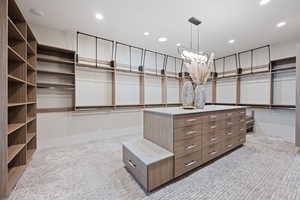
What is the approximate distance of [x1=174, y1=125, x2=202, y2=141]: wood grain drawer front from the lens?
1583 mm

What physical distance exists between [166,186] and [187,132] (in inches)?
27.6

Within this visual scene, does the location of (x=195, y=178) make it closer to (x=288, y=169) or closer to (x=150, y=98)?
(x=288, y=169)

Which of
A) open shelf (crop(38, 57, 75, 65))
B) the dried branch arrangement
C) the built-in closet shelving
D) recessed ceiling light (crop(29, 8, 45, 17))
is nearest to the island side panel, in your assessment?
the dried branch arrangement

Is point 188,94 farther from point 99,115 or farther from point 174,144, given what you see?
point 99,115

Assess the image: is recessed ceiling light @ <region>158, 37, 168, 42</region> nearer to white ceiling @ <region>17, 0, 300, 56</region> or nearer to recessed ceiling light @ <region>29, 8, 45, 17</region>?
white ceiling @ <region>17, 0, 300, 56</region>

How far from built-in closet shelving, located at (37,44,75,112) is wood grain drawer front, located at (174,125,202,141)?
2.59m

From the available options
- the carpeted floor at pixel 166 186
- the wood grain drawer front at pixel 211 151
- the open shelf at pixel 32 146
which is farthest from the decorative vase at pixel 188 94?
the open shelf at pixel 32 146

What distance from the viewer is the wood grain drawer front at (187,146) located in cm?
158

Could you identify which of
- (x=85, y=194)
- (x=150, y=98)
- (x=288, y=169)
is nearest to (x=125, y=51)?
(x=150, y=98)

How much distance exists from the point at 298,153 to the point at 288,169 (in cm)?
97

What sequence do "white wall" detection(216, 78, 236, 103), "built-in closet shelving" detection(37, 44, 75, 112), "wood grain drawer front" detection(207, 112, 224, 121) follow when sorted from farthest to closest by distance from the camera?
"white wall" detection(216, 78, 236, 103), "built-in closet shelving" detection(37, 44, 75, 112), "wood grain drawer front" detection(207, 112, 224, 121)

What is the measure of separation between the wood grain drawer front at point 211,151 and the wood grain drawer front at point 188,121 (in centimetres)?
47

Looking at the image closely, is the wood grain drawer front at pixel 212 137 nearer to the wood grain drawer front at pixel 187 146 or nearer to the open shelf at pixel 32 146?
the wood grain drawer front at pixel 187 146

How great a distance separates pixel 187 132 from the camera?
5.52ft
